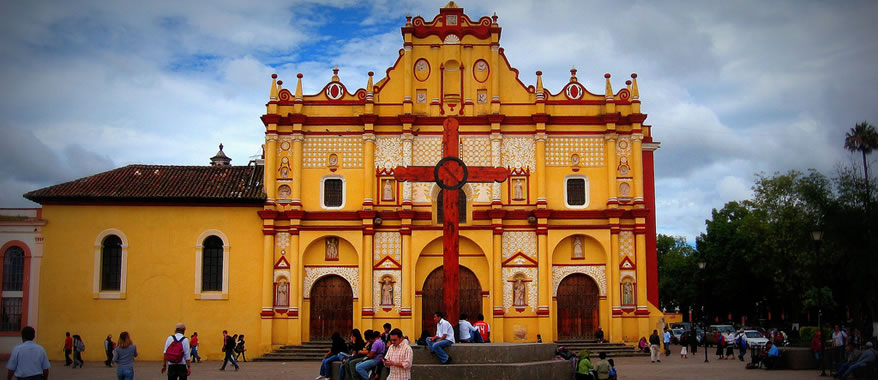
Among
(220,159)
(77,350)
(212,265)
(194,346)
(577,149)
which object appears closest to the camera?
(77,350)

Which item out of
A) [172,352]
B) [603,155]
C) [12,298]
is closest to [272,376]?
[172,352]

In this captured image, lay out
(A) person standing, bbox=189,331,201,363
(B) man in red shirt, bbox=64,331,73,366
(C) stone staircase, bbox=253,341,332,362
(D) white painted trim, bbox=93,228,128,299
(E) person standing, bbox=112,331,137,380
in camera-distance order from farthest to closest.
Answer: (D) white painted trim, bbox=93,228,128,299 < (C) stone staircase, bbox=253,341,332,362 < (B) man in red shirt, bbox=64,331,73,366 < (A) person standing, bbox=189,331,201,363 < (E) person standing, bbox=112,331,137,380

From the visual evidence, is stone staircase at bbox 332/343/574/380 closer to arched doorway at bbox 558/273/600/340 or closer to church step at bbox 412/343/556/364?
church step at bbox 412/343/556/364

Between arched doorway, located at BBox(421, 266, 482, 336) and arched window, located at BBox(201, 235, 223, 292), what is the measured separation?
8778mm

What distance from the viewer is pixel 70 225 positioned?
33.7m

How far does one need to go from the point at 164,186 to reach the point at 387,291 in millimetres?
10785

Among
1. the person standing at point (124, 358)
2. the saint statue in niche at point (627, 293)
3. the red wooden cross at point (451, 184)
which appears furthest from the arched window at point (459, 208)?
the person standing at point (124, 358)

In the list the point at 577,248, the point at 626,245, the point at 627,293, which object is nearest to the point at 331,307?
the point at 577,248

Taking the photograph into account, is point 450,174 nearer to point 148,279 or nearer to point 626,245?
point 626,245

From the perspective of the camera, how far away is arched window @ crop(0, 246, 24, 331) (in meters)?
32.8

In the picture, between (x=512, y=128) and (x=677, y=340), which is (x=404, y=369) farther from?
(x=677, y=340)

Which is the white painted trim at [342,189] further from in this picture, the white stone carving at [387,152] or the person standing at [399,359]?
the person standing at [399,359]

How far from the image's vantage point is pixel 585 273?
1348 inches

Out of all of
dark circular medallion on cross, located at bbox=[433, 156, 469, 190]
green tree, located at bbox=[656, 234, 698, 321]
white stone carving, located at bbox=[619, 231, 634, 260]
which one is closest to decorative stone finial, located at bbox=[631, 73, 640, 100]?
white stone carving, located at bbox=[619, 231, 634, 260]
